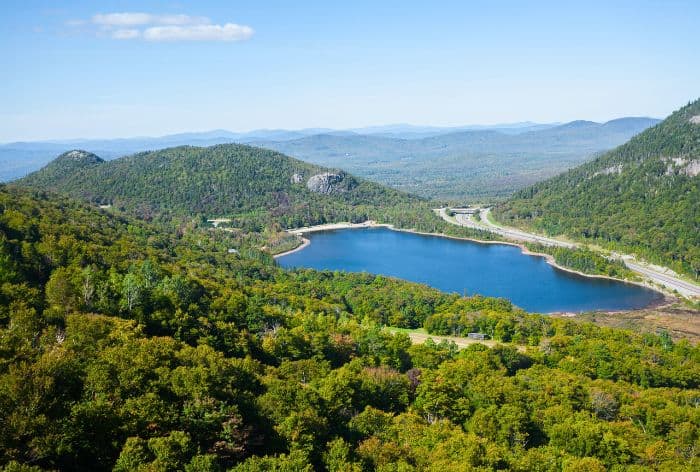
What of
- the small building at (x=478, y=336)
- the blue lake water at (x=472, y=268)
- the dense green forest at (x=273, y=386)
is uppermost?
the dense green forest at (x=273, y=386)

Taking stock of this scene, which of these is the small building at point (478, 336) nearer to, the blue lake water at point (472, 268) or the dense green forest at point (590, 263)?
the blue lake water at point (472, 268)

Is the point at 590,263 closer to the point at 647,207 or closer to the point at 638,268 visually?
the point at 638,268

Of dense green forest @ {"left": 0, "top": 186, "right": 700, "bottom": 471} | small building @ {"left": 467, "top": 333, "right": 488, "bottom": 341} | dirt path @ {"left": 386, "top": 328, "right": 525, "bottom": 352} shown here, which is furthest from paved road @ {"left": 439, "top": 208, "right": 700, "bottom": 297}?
dirt path @ {"left": 386, "top": 328, "right": 525, "bottom": 352}

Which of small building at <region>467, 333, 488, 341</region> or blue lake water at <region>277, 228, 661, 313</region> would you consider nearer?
small building at <region>467, 333, 488, 341</region>

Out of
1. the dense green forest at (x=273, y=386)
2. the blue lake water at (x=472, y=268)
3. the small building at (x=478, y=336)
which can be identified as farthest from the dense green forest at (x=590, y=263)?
the small building at (x=478, y=336)

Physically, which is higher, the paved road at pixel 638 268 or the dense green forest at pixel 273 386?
the dense green forest at pixel 273 386

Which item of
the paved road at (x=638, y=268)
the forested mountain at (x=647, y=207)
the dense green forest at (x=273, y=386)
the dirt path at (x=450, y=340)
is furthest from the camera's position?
the forested mountain at (x=647, y=207)

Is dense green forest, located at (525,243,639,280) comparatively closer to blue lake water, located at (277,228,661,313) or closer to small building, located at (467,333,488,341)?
blue lake water, located at (277,228,661,313)
